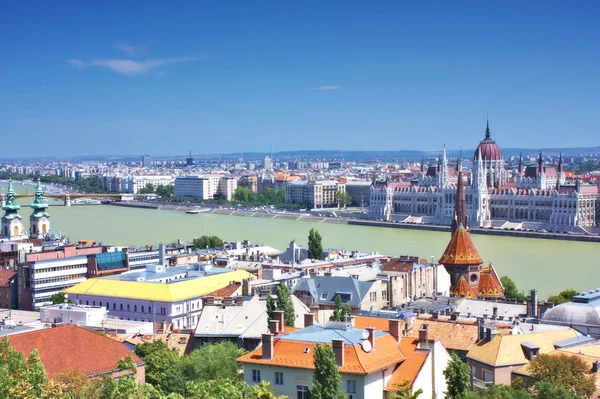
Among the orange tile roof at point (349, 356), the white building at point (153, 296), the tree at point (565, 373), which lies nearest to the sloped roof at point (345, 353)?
the orange tile roof at point (349, 356)

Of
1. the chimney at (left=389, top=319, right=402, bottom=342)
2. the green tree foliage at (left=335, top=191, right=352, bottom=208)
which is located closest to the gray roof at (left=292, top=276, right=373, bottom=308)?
the chimney at (left=389, top=319, right=402, bottom=342)

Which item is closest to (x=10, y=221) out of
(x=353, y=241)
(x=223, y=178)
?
(x=353, y=241)

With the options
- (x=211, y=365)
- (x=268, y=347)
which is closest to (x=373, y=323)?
(x=211, y=365)

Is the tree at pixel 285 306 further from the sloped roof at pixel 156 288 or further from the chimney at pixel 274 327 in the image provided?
the sloped roof at pixel 156 288

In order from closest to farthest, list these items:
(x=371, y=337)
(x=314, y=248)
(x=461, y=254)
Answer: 1. (x=371, y=337)
2. (x=461, y=254)
3. (x=314, y=248)

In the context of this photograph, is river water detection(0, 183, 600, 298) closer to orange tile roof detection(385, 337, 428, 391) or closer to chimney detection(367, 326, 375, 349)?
orange tile roof detection(385, 337, 428, 391)

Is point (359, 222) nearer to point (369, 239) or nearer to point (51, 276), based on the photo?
point (369, 239)
